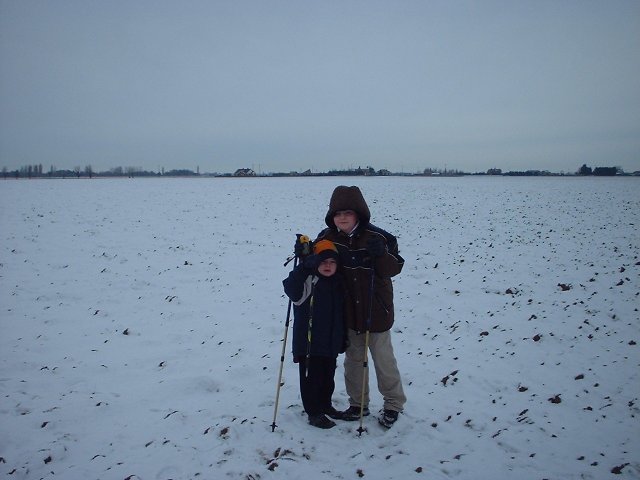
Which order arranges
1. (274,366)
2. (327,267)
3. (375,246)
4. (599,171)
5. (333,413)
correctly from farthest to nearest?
(599,171), (274,366), (333,413), (327,267), (375,246)

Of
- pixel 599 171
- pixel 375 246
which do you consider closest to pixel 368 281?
pixel 375 246

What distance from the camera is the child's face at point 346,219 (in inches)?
184

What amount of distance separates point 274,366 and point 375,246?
3263 mm

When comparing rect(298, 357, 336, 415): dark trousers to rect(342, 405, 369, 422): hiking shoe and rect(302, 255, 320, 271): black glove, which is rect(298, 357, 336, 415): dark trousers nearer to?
rect(342, 405, 369, 422): hiking shoe

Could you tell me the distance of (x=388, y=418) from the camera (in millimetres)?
4727

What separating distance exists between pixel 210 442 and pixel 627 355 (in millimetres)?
7363

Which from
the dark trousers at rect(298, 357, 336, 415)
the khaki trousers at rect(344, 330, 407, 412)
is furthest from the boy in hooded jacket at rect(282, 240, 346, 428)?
the khaki trousers at rect(344, 330, 407, 412)

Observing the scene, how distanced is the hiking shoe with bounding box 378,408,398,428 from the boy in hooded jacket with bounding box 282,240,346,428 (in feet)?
2.17

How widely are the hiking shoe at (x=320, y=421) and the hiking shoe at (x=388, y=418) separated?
649 millimetres

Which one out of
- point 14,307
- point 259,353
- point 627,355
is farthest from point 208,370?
point 627,355

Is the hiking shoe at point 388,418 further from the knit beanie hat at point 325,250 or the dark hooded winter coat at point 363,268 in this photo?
the knit beanie hat at point 325,250

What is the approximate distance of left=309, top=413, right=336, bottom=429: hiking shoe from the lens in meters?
4.69

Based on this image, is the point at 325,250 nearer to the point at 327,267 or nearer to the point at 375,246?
the point at 327,267

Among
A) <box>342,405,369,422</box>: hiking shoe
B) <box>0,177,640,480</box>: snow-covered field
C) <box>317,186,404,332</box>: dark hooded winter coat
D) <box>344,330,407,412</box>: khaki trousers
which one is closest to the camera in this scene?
<box>0,177,640,480</box>: snow-covered field
